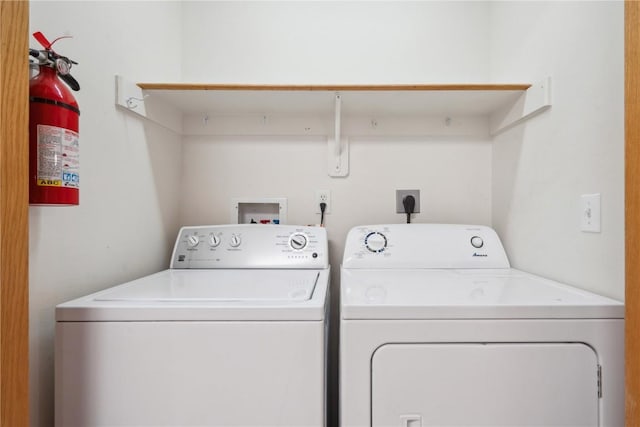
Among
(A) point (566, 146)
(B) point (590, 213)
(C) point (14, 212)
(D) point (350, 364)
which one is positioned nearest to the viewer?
(C) point (14, 212)

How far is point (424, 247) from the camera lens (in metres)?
1.36

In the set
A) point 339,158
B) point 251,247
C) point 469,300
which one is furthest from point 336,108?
point 469,300

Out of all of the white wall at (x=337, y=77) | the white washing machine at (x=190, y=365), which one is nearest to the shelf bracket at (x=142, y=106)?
the white wall at (x=337, y=77)

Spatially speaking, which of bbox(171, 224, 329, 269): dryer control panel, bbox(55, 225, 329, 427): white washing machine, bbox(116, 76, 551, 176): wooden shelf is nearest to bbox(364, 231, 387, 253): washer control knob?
bbox(171, 224, 329, 269): dryer control panel

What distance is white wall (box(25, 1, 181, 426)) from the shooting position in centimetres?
83

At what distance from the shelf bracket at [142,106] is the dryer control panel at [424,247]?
98cm

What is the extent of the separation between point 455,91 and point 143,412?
1445 millimetres

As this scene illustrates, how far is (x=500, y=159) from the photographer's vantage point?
1.51 meters

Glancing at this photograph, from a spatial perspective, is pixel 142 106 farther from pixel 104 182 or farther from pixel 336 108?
pixel 336 108

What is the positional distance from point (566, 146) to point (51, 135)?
1.44 m

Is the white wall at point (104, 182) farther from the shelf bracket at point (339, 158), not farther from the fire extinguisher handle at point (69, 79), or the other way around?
the shelf bracket at point (339, 158)

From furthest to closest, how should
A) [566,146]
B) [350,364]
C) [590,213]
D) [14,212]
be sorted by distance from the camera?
1. [566,146]
2. [590,213]
3. [350,364]
4. [14,212]

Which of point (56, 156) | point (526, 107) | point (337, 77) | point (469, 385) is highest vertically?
point (337, 77)

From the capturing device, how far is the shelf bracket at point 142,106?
3.71 ft
